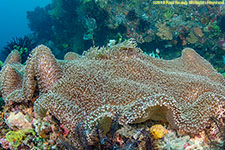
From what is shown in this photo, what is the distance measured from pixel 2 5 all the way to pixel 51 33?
121867 mm

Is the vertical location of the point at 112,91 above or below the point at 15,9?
below

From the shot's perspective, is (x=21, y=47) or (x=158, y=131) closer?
(x=158, y=131)

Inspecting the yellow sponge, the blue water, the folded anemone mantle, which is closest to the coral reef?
the folded anemone mantle

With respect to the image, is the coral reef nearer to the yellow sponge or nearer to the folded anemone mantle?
the folded anemone mantle

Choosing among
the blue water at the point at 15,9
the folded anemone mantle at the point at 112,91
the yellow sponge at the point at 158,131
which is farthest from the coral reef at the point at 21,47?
the blue water at the point at 15,9

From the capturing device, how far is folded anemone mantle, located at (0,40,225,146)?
6.60 ft

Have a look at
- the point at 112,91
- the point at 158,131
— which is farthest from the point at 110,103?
the point at 158,131

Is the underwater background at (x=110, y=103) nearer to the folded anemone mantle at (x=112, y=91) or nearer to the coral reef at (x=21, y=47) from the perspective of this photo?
the folded anemone mantle at (x=112, y=91)

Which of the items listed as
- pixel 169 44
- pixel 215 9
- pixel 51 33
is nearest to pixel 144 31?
pixel 169 44

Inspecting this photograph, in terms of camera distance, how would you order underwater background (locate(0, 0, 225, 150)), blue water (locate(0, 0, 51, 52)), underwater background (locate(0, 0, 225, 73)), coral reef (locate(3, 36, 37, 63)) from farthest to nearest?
blue water (locate(0, 0, 51, 52)) < underwater background (locate(0, 0, 225, 73)) < coral reef (locate(3, 36, 37, 63)) < underwater background (locate(0, 0, 225, 150))

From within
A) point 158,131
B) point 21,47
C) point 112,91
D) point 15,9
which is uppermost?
point 15,9

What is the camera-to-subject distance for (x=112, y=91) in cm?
242

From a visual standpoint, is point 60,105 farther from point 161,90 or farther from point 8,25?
point 8,25

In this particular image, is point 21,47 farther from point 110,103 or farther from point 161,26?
point 110,103
